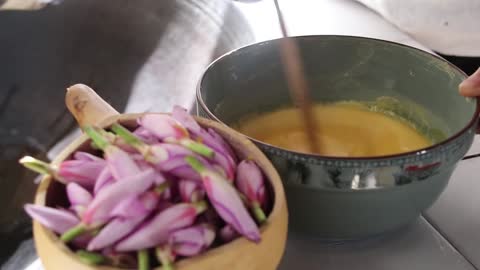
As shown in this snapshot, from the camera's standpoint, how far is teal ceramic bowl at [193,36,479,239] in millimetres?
Result: 277

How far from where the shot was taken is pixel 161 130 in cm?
25

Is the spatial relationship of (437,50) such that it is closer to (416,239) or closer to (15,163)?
(416,239)

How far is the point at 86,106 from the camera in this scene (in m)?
0.30

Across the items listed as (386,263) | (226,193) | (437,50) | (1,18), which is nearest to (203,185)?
(226,193)

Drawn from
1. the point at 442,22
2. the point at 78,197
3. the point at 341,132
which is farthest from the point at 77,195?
the point at 442,22

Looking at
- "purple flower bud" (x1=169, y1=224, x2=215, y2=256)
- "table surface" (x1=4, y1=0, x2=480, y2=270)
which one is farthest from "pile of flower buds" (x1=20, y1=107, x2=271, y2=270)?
"table surface" (x1=4, y1=0, x2=480, y2=270)

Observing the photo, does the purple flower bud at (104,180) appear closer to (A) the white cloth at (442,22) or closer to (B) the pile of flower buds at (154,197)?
(B) the pile of flower buds at (154,197)

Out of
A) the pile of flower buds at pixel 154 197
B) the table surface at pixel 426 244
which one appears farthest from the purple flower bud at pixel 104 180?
the table surface at pixel 426 244

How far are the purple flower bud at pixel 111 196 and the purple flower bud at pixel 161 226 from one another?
1 centimetres

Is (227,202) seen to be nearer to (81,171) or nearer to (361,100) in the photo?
(81,171)

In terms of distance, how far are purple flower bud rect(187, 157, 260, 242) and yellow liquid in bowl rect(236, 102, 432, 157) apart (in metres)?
0.12

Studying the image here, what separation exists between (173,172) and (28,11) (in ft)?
1.71

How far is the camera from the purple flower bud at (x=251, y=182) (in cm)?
24

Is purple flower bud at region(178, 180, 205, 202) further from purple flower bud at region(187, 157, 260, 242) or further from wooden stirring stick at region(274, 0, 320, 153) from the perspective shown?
wooden stirring stick at region(274, 0, 320, 153)
